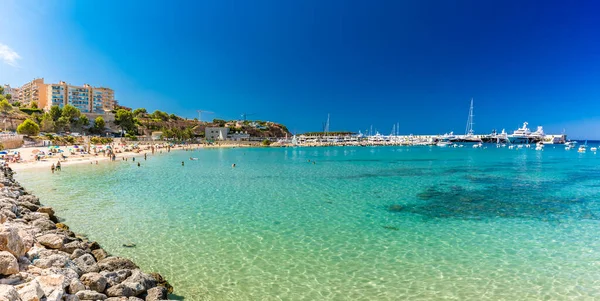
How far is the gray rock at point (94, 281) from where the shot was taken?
639 cm


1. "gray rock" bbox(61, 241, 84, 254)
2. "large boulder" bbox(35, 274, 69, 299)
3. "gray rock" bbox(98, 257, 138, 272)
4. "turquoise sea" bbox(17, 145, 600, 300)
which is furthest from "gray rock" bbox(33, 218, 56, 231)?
"large boulder" bbox(35, 274, 69, 299)

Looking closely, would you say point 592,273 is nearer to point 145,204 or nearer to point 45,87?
point 145,204

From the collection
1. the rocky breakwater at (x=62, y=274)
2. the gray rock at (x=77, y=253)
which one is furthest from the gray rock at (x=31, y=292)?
the gray rock at (x=77, y=253)

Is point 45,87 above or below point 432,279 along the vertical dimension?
above

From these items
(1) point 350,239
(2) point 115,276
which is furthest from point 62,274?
(1) point 350,239

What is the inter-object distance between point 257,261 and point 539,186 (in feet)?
86.7

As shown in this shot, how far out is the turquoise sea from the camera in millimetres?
8328

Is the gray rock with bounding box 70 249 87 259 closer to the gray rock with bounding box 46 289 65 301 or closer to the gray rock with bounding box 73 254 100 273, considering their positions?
the gray rock with bounding box 73 254 100 273

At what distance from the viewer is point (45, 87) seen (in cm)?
11575

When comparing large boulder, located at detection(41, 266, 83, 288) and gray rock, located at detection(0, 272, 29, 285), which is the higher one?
gray rock, located at detection(0, 272, 29, 285)

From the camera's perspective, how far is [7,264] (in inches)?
198

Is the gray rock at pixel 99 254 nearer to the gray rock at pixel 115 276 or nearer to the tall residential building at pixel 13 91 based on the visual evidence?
the gray rock at pixel 115 276

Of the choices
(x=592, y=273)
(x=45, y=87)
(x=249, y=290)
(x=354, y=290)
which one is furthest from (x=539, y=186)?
(x=45, y=87)

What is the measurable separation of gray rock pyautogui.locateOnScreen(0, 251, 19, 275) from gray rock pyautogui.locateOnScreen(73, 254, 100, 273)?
2.22 metres
